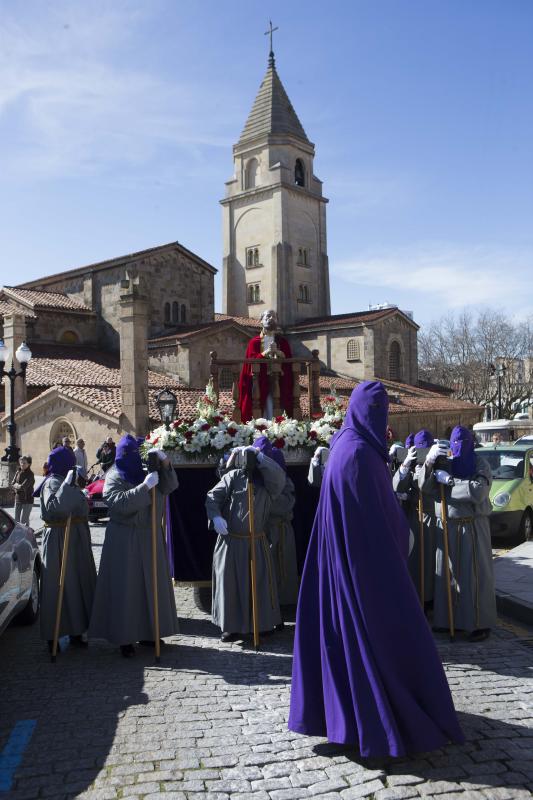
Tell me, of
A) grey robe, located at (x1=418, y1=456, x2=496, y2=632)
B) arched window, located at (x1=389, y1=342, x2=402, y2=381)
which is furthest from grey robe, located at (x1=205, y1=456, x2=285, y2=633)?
arched window, located at (x1=389, y1=342, x2=402, y2=381)

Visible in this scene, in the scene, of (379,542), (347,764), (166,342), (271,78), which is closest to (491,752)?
(347,764)

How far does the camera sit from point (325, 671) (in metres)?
4.19

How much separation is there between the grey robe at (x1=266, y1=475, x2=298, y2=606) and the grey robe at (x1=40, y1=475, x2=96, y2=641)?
78.5 inches

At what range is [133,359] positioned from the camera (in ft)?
76.3

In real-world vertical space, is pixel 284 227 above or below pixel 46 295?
above

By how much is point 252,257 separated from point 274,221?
10.6 ft

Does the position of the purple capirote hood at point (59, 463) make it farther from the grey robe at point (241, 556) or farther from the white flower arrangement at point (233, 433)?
the grey robe at point (241, 556)

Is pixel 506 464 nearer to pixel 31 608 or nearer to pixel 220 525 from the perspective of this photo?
pixel 220 525

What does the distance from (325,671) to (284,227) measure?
4632 centimetres

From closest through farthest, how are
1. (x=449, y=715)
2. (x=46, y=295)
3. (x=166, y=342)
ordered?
(x=449, y=715)
(x=166, y=342)
(x=46, y=295)

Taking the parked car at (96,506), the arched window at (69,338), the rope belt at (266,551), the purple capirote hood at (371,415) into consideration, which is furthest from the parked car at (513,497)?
the arched window at (69,338)

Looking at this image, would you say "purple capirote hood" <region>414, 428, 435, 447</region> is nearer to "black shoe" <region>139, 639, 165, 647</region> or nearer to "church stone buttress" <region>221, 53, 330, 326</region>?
"black shoe" <region>139, 639, 165, 647</region>

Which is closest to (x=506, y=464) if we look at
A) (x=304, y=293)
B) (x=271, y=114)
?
(x=304, y=293)

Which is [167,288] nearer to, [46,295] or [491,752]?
[46,295]
